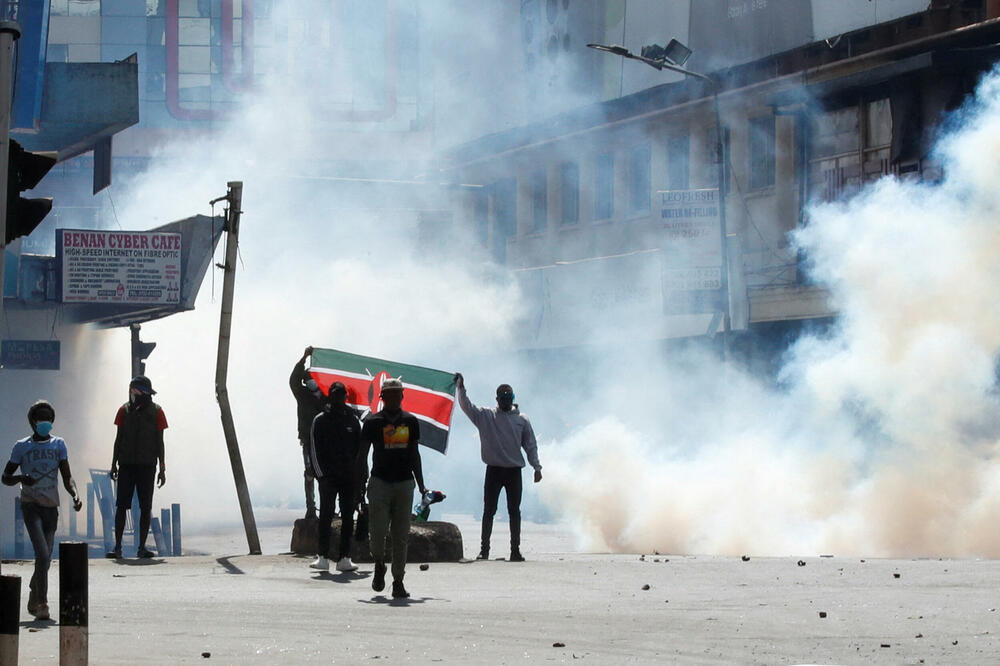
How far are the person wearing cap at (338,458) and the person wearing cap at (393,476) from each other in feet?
6.28

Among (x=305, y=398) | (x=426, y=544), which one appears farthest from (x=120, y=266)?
(x=426, y=544)

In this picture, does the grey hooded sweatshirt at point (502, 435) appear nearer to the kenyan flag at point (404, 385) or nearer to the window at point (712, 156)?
the kenyan flag at point (404, 385)

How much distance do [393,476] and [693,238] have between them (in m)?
16.7

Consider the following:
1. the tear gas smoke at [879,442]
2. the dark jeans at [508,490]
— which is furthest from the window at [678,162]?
the dark jeans at [508,490]

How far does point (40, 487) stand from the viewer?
1055 centimetres

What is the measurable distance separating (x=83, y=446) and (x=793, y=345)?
1661 centimetres

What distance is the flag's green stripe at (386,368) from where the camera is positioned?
17047mm

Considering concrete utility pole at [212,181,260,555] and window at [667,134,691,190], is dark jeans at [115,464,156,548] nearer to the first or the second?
concrete utility pole at [212,181,260,555]

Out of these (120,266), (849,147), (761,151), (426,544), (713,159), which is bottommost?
(426,544)

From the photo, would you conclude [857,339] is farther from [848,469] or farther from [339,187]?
[339,187]

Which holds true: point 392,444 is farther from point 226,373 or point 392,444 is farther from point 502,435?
point 226,373

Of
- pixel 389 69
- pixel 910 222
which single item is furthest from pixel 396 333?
pixel 389 69

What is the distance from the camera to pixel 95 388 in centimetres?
3891

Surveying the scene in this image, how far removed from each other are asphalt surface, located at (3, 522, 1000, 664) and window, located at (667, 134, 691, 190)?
24.1 m
